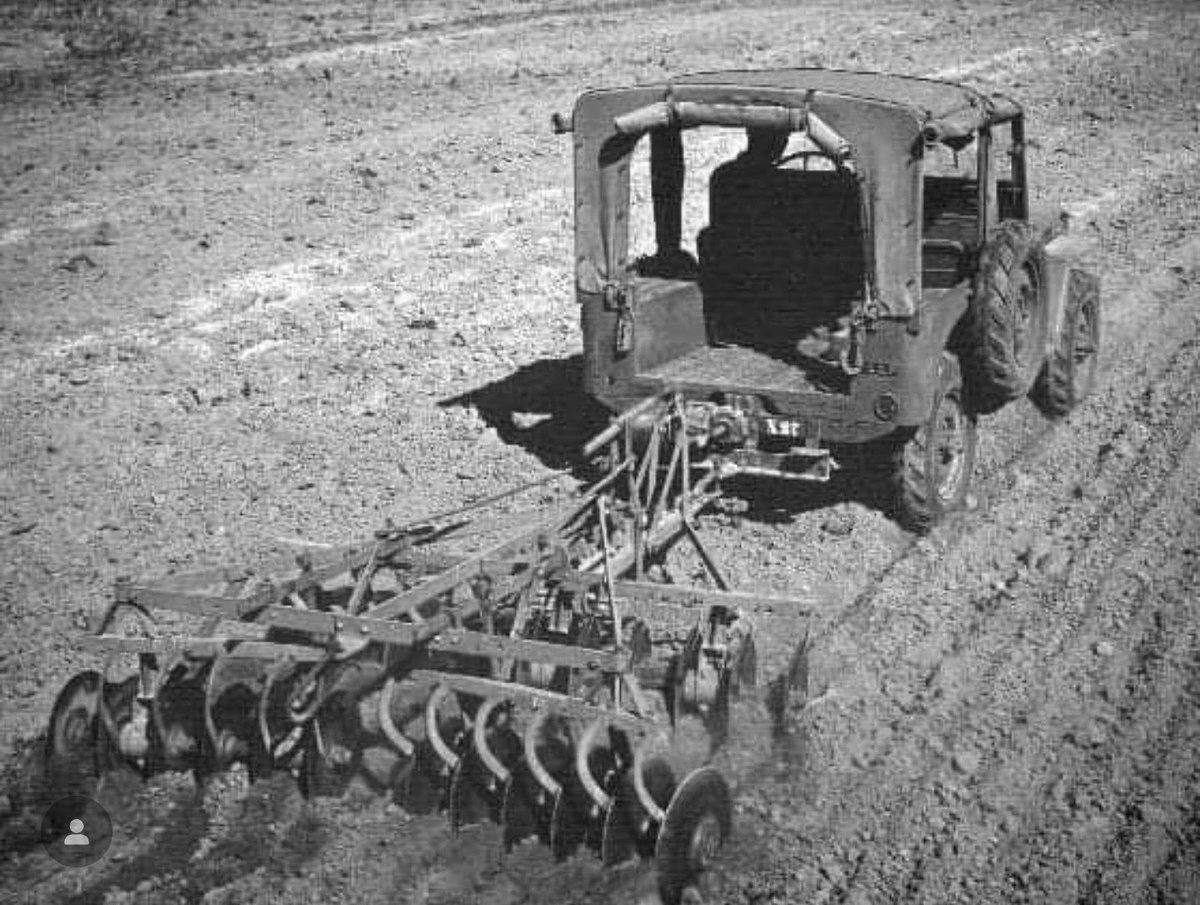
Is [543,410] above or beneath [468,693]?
beneath

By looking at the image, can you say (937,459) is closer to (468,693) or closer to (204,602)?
(468,693)

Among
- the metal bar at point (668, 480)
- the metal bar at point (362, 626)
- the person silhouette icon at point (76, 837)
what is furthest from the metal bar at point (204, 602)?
the metal bar at point (668, 480)

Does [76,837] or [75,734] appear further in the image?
[75,734]

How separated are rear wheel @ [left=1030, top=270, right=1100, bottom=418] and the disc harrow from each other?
3.88m

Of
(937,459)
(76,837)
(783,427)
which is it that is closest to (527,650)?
(76,837)

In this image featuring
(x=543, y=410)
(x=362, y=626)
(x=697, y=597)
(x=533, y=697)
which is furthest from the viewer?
(x=543, y=410)

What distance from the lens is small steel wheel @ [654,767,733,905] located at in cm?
484

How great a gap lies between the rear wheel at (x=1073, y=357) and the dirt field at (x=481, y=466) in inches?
7.5

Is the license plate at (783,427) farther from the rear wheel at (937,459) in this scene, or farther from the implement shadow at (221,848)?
the implement shadow at (221,848)

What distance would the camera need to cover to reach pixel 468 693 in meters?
5.70

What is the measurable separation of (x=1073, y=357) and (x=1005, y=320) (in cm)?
173

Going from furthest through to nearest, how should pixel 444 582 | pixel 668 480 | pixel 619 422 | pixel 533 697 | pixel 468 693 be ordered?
1. pixel 619 422
2. pixel 668 480
3. pixel 444 582
4. pixel 468 693
5. pixel 533 697

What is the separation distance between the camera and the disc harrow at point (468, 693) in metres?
5.15

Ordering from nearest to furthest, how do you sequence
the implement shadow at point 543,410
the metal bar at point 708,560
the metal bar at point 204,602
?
the metal bar at point 204,602 < the metal bar at point 708,560 < the implement shadow at point 543,410
